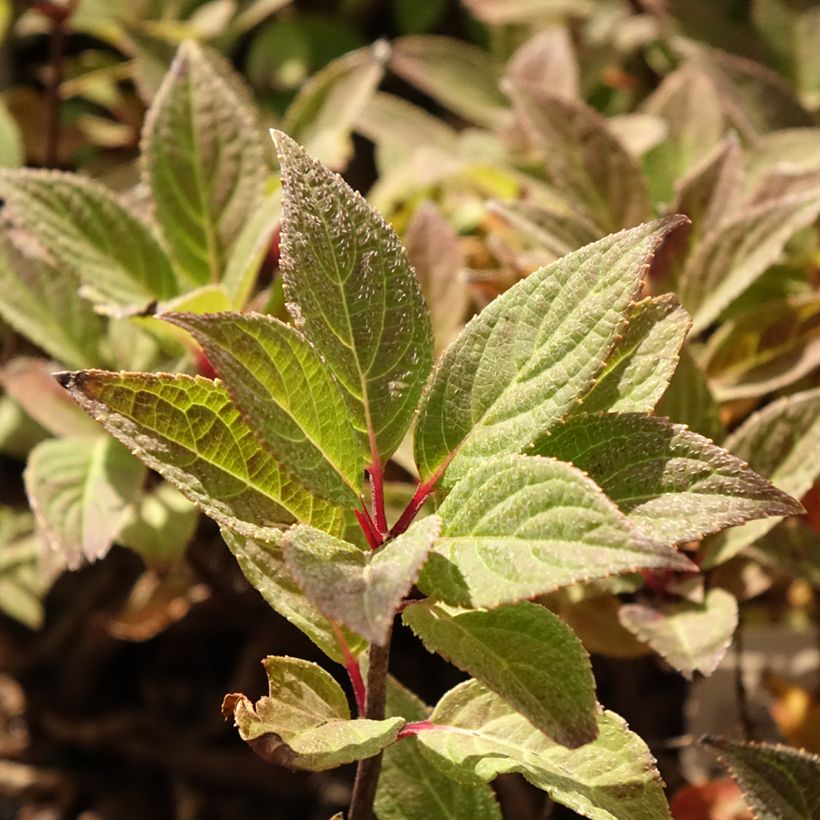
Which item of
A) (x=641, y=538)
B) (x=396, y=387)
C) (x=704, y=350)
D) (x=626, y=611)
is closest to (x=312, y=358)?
(x=396, y=387)

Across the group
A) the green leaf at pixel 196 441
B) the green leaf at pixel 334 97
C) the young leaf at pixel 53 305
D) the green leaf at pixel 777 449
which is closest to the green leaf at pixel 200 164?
the young leaf at pixel 53 305

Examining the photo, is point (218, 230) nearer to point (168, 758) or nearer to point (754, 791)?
point (754, 791)

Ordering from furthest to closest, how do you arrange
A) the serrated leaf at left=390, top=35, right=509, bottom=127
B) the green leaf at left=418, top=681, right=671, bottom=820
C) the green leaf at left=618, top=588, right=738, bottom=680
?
the serrated leaf at left=390, top=35, right=509, bottom=127
the green leaf at left=618, top=588, right=738, bottom=680
the green leaf at left=418, top=681, right=671, bottom=820

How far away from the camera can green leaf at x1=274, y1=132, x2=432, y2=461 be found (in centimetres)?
57

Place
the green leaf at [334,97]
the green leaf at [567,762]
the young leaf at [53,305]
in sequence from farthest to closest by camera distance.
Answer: the green leaf at [334,97], the young leaf at [53,305], the green leaf at [567,762]

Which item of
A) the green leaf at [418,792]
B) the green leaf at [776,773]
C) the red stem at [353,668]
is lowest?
the green leaf at [418,792]

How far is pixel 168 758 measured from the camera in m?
Answer: 1.28

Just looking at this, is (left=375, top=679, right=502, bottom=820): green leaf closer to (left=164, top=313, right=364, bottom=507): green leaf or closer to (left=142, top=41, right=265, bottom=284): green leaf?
(left=164, top=313, right=364, bottom=507): green leaf

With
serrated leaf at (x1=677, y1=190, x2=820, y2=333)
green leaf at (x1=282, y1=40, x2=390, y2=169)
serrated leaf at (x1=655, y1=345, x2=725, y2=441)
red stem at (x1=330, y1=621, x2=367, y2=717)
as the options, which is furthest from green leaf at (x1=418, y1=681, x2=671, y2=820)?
green leaf at (x1=282, y1=40, x2=390, y2=169)

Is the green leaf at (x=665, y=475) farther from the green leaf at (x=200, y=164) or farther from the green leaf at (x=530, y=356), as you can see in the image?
the green leaf at (x=200, y=164)

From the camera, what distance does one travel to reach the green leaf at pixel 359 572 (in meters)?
0.47

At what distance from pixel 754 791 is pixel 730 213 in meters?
0.51

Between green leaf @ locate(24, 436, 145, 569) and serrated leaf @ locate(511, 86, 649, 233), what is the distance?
1.56 ft

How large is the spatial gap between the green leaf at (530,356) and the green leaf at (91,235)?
315 mm
